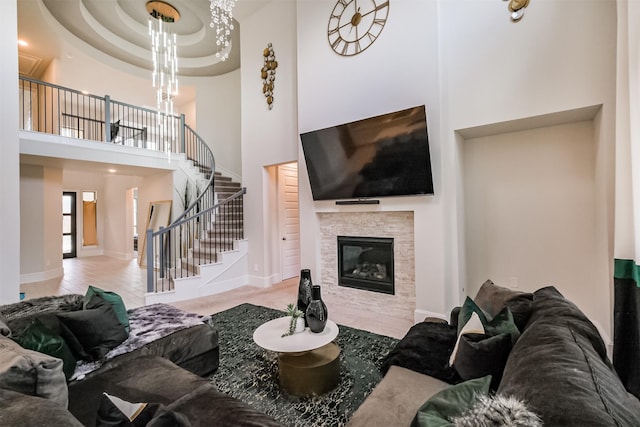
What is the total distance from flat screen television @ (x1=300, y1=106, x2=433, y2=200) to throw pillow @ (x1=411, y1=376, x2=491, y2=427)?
255 cm

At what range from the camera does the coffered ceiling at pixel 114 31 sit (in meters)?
5.54

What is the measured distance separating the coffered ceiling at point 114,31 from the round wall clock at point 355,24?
2.00 metres

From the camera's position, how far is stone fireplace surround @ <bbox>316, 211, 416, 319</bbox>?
3.69 m

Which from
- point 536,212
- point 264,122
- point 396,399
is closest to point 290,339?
point 396,399

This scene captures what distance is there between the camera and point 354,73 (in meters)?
3.92

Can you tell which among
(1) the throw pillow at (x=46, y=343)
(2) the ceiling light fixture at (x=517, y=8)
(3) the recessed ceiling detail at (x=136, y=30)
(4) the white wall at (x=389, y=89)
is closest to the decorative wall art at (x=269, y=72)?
(4) the white wall at (x=389, y=89)

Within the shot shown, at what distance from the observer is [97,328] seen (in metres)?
1.89

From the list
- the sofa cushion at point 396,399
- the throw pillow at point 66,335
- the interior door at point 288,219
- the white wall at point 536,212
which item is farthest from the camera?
the interior door at point 288,219

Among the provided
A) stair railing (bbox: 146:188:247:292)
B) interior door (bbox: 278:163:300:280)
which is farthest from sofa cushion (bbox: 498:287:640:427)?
stair railing (bbox: 146:188:247:292)

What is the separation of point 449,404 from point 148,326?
2252mm

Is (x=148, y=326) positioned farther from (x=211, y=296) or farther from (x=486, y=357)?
(x=211, y=296)

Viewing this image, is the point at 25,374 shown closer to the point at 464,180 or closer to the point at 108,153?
the point at 464,180

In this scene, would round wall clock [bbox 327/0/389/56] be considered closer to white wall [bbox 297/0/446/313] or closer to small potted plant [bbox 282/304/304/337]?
white wall [bbox 297/0/446/313]

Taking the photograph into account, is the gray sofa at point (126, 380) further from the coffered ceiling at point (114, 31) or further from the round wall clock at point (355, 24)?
the coffered ceiling at point (114, 31)
